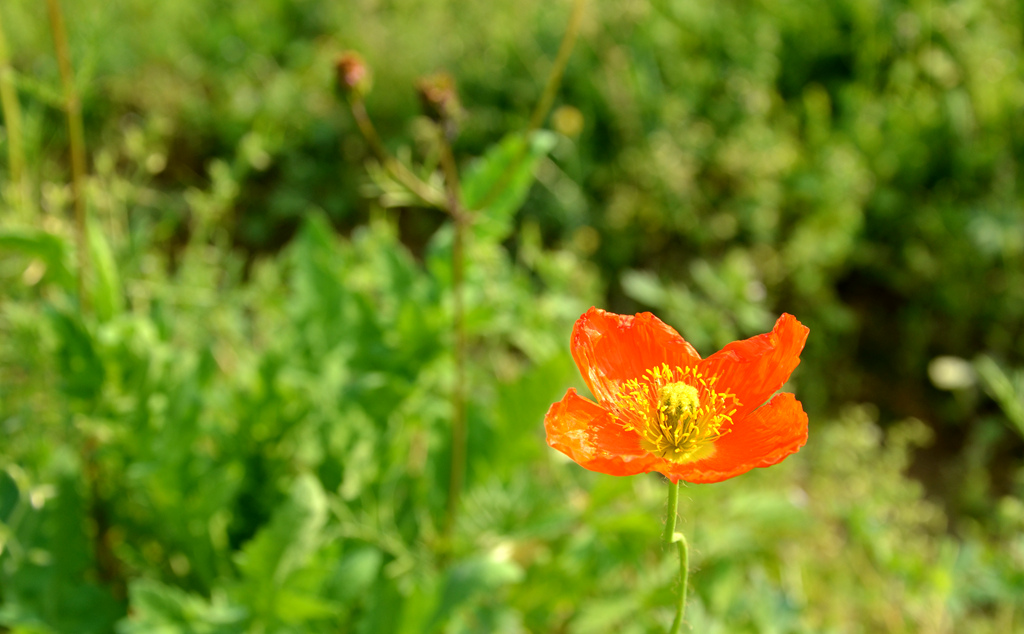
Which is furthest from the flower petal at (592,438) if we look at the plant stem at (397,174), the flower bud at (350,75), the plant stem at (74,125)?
the plant stem at (74,125)

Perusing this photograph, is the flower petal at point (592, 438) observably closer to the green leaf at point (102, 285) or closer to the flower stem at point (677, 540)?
the flower stem at point (677, 540)

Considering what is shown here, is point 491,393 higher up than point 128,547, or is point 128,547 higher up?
point 128,547

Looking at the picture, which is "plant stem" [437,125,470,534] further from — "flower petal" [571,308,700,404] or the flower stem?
the flower stem

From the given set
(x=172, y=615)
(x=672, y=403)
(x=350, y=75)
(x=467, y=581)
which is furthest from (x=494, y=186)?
(x=172, y=615)

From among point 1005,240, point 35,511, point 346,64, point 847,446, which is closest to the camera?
point 346,64

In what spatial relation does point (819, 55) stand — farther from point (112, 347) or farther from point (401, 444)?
point (112, 347)

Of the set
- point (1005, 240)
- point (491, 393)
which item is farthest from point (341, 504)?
point (1005, 240)
